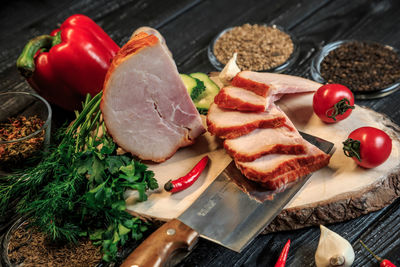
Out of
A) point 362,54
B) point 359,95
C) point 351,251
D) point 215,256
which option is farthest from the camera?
point 362,54

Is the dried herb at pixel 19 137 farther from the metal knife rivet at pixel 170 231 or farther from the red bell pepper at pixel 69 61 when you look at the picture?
the metal knife rivet at pixel 170 231

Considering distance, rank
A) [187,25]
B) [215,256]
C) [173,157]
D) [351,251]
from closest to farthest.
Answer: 1. [351,251]
2. [215,256]
3. [173,157]
4. [187,25]

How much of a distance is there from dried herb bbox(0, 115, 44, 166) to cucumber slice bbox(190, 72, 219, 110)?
3.48 feet

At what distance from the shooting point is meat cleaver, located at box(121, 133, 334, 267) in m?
2.22

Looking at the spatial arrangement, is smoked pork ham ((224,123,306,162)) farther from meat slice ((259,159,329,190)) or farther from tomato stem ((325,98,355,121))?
tomato stem ((325,98,355,121))

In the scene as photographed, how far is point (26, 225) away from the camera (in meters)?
2.65

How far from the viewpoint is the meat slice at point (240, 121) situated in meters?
2.71

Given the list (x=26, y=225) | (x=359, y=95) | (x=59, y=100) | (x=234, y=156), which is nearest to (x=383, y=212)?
(x=234, y=156)

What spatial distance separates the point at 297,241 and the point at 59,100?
2142 mm

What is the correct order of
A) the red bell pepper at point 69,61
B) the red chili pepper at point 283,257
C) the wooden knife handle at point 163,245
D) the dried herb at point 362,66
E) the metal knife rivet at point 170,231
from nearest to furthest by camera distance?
the wooden knife handle at point 163,245 < the metal knife rivet at point 170,231 < the red chili pepper at point 283,257 < the red bell pepper at point 69,61 < the dried herb at point 362,66

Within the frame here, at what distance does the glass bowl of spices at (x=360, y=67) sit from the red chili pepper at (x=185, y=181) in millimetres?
1461

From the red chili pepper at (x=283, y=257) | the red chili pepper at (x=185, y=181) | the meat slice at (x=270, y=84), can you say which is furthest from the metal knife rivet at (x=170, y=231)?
the meat slice at (x=270, y=84)

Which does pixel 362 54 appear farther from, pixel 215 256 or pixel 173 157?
pixel 215 256

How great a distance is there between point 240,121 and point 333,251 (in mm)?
893
